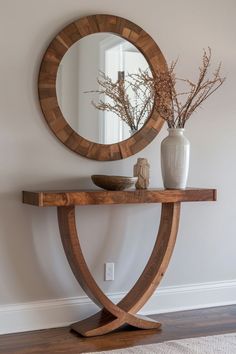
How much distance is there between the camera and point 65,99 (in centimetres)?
332

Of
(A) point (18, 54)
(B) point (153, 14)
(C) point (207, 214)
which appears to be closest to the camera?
(A) point (18, 54)

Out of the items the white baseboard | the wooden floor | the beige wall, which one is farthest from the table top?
the wooden floor

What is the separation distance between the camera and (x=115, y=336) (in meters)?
3.13

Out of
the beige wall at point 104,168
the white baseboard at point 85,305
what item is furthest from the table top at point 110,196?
the white baseboard at point 85,305

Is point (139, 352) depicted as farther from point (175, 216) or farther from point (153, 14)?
point (153, 14)

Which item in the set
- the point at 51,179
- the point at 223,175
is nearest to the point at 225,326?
the point at 223,175

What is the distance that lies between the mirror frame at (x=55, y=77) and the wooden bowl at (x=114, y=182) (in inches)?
11.0

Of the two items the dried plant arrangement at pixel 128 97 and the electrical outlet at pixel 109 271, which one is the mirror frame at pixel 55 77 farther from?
the electrical outlet at pixel 109 271

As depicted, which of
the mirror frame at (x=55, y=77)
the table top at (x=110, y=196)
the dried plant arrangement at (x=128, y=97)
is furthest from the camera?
the dried plant arrangement at (x=128, y=97)

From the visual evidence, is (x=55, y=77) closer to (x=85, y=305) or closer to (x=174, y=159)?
(x=174, y=159)

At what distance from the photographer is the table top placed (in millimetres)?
2908

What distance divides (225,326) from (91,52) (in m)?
1.90

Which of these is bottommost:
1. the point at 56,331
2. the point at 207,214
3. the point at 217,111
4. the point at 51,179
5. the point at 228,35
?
the point at 56,331

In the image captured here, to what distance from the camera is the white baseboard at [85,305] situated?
3.22 m
